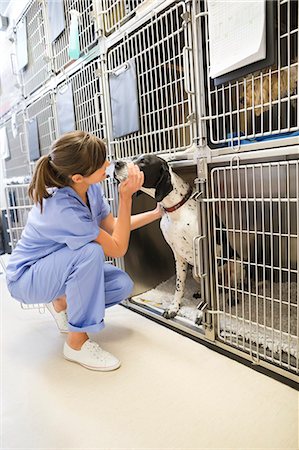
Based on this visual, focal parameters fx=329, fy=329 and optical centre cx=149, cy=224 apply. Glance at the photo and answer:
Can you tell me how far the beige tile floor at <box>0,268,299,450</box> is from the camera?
890 mm

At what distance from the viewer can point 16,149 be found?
327cm

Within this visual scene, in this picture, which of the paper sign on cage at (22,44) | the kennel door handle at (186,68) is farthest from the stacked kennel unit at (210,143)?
the paper sign on cage at (22,44)

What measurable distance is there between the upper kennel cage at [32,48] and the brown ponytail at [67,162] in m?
1.40

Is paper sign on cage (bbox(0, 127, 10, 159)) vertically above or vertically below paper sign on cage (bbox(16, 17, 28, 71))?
below

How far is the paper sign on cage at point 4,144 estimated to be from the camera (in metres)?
3.43

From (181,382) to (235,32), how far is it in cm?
116

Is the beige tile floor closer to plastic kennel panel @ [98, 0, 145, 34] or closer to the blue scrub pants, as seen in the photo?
the blue scrub pants

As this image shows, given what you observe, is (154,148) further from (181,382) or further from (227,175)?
(181,382)

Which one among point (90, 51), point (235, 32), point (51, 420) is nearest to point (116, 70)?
point (90, 51)

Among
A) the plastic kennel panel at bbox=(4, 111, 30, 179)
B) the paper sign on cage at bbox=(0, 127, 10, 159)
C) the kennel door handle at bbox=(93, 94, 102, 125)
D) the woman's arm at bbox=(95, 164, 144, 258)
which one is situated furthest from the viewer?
the paper sign on cage at bbox=(0, 127, 10, 159)

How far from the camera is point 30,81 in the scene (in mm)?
2740

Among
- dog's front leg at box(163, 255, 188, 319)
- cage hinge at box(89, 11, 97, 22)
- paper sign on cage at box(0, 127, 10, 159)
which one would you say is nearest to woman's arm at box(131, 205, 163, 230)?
dog's front leg at box(163, 255, 188, 319)

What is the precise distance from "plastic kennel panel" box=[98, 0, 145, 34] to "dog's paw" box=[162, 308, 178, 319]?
142 cm

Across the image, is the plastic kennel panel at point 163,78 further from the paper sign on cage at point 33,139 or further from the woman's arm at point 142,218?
the paper sign on cage at point 33,139
